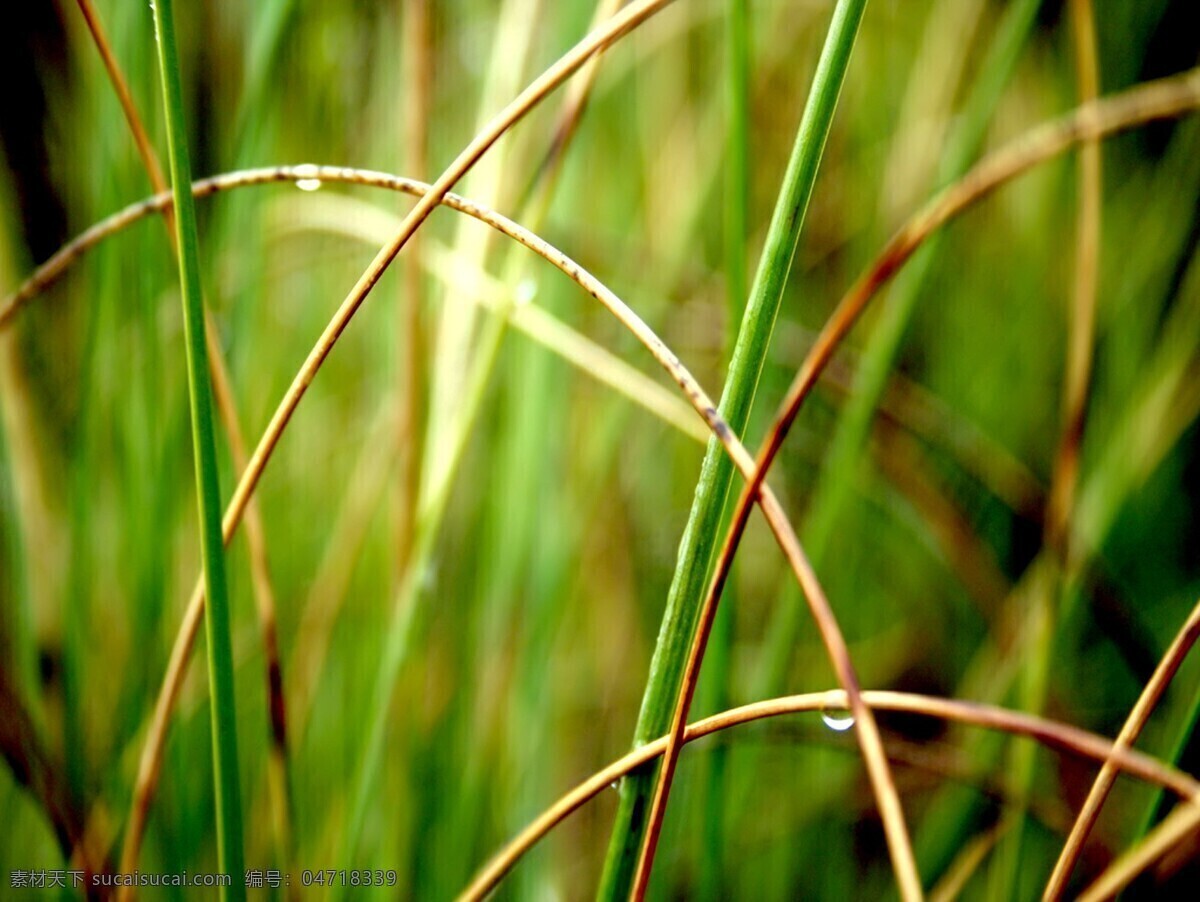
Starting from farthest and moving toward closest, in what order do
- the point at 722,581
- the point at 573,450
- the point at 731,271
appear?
the point at 573,450 < the point at 731,271 < the point at 722,581

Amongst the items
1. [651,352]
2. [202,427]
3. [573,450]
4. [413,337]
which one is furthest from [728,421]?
[573,450]

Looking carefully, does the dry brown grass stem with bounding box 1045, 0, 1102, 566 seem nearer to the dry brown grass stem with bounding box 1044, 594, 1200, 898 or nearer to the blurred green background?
the blurred green background

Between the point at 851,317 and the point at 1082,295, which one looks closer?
the point at 851,317

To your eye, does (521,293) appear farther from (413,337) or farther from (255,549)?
(255,549)

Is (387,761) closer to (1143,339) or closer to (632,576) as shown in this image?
(632,576)

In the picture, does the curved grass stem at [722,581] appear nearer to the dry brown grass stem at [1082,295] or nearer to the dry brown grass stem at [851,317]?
the dry brown grass stem at [851,317]

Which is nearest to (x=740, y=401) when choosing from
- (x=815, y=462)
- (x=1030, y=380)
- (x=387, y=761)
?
(x=387, y=761)

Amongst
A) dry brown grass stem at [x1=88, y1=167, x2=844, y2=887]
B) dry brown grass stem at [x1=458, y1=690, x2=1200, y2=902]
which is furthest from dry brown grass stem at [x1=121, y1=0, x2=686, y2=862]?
dry brown grass stem at [x1=458, y1=690, x2=1200, y2=902]
